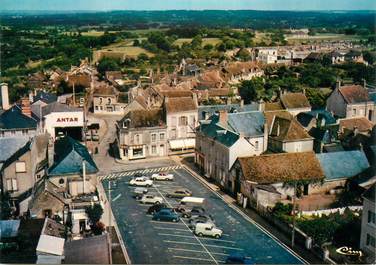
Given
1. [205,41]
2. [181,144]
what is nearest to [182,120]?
[181,144]

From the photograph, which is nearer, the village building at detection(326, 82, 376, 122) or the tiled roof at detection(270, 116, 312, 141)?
the tiled roof at detection(270, 116, 312, 141)

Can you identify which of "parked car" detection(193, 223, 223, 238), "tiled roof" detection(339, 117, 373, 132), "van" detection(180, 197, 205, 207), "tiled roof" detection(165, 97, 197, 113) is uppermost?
"tiled roof" detection(165, 97, 197, 113)

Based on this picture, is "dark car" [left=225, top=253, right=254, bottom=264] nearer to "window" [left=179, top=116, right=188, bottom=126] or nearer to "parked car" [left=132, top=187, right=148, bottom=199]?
"parked car" [left=132, top=187, right=148, bottom=199]

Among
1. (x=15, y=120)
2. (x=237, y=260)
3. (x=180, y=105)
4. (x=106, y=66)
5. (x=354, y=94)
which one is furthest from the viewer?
(x=106, y=66)

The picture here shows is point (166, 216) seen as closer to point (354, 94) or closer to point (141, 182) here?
point (141, 182)

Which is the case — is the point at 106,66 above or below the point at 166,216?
above

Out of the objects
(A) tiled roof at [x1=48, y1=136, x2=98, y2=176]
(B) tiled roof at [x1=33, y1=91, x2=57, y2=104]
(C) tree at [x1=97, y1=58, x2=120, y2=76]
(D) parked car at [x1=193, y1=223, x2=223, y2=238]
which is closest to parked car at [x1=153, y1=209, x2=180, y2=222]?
(D) parked car at [x1=193, y1=223, x2=223, y2=238]

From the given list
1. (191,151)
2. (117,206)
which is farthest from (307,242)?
(191,151)
